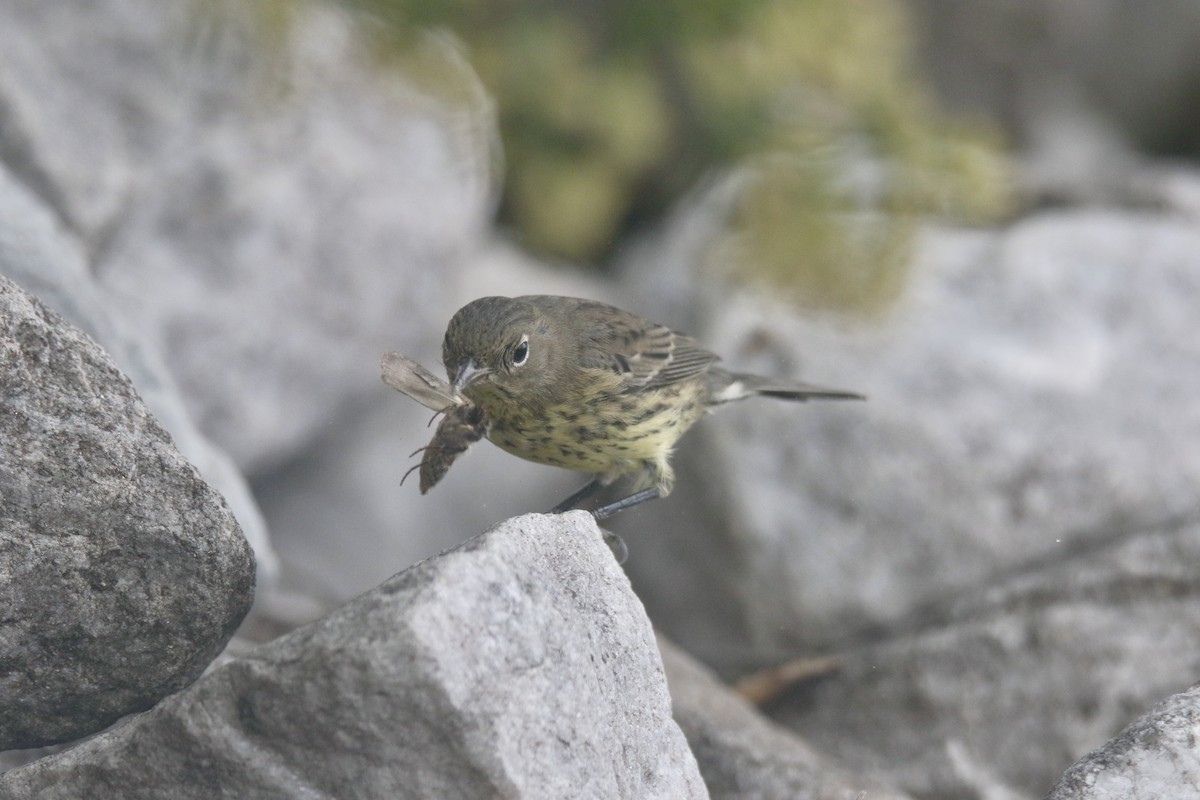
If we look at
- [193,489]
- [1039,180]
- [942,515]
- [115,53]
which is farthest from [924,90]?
[193,489]

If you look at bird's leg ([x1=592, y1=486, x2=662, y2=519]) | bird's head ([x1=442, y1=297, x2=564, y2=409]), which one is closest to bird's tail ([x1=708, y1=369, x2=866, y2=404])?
bird's leg ([x1=592, y1=486, x2=662, y2=519])

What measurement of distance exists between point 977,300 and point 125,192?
400 cm

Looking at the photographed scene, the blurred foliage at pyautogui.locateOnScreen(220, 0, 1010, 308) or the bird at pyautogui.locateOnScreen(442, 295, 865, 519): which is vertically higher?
the blurred foliage at pyautogui.locateOnScreen(220, 0, 1010, 308)

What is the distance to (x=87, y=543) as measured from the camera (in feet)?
9.40

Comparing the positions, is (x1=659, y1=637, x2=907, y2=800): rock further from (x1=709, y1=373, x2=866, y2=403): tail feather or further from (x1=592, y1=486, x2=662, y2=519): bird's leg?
(x1=709, y1=373, x2=866, y2=403): tail feather

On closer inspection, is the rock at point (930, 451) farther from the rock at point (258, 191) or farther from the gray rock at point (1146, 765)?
the gray rock at point (1146, 765)

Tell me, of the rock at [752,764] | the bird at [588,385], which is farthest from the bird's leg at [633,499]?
the rock at [752,764]

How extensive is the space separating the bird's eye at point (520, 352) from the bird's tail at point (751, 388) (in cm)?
116

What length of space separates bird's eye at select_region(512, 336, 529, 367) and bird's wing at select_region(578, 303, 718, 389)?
1.26ft

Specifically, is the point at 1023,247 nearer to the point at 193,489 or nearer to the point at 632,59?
the point at 632,59

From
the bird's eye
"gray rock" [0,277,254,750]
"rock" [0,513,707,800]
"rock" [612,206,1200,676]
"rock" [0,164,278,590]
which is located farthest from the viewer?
"rock" [612,206,1200,676]

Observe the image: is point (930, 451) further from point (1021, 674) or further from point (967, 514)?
point (1021, 674)

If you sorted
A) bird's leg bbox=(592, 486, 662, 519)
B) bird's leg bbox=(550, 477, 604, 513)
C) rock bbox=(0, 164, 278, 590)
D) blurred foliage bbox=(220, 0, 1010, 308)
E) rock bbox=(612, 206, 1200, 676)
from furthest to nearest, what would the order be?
blurred foliage bbox=(220, 0, 1010, 308) < rock bbox=(612, 206, 1200, 676) < bird's leg bbox=(550, 477, 604, 513) < bird's leg bbox=(592, 486, 662, 519) < rock bbox=(0, 164, 278, 590)

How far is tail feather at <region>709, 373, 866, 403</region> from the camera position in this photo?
16.1 ft
